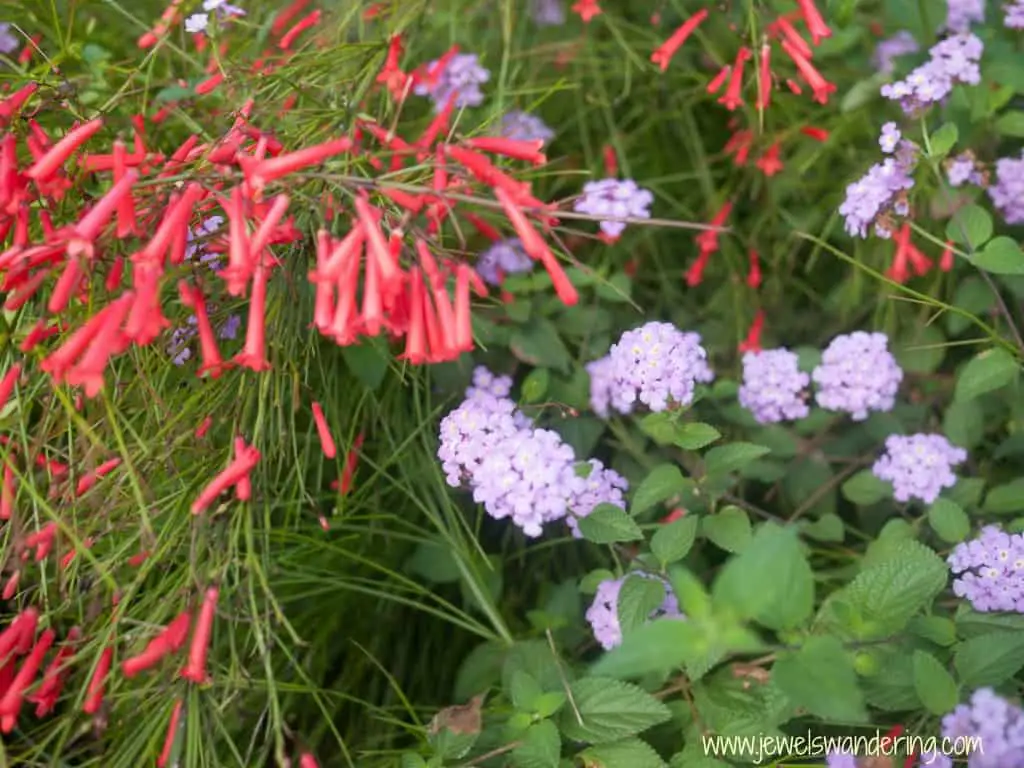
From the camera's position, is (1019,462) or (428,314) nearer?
(428,314)

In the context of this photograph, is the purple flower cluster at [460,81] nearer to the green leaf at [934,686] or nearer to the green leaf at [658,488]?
the green leaf at [658,488]

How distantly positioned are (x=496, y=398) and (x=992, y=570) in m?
0.50

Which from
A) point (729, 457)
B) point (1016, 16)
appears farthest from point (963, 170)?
point (729, 457)

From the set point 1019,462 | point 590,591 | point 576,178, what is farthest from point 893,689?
point 576,178

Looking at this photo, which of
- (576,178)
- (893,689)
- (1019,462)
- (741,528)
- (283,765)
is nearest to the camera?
(283,765)

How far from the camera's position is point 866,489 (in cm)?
120

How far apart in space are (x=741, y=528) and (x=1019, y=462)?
45 centimetres

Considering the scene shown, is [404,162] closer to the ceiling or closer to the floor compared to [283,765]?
closer to the ceiling

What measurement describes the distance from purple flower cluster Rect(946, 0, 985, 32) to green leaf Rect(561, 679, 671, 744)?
89cm

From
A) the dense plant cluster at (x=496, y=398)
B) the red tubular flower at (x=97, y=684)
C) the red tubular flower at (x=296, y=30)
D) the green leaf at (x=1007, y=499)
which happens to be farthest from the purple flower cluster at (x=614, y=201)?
the red tubular flower at (x=97, y=684)

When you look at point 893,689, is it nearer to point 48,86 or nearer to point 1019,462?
point 1019,462

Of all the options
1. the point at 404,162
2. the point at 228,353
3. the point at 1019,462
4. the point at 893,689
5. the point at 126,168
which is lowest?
the point at 1019,462

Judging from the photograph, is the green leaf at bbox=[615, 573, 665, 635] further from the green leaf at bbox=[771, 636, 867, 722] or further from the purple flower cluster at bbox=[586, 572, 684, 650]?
the green leaf at bbox=[771, 636, 867, 722]

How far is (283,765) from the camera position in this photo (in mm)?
810
